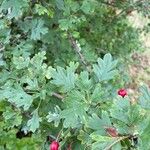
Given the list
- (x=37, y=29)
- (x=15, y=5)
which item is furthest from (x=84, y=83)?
(x=37, y=29)

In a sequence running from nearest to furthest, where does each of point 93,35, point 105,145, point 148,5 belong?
point 105,145, point 148,5, point 93,35

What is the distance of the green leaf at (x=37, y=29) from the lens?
2.20 meters

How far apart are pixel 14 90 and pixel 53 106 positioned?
178 millimetres

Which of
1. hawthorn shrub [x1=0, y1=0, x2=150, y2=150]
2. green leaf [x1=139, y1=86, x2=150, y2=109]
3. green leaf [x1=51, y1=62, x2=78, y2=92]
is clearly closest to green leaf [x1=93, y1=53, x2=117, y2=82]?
hawthorn shrub [x1=0, y1=0, x2=150, y2=150]

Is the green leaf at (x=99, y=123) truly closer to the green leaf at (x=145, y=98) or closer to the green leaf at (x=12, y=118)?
the green leaf at (x=145, y=98)

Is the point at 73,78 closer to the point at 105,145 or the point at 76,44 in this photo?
the point at 105,145

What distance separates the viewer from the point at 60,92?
1.75 meters

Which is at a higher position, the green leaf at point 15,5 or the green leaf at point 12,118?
the green leaf at point 15,5

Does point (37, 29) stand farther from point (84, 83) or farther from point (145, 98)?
point (145, 98)

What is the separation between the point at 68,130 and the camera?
1.63m

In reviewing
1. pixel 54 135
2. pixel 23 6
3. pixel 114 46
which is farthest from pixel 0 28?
pixel 114 46

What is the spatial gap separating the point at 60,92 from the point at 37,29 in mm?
559

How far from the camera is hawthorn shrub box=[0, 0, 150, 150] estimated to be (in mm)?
1310

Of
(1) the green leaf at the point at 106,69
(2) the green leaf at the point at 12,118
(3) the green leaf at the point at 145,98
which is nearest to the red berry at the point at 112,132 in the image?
(3) the green leaf at the point at 145,98
